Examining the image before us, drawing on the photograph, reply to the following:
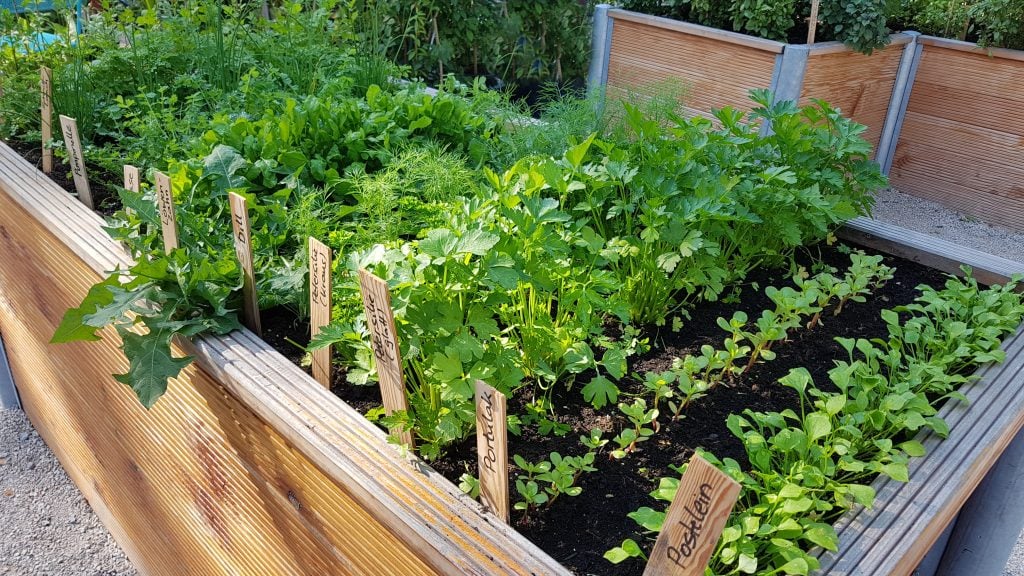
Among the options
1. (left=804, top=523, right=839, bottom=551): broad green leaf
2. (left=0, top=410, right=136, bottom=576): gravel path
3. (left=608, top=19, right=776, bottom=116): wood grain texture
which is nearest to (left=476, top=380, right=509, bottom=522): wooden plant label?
(left=804, top=523, right=839, bottom=551): broad green leaf

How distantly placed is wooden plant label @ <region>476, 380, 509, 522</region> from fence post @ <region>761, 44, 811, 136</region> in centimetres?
318

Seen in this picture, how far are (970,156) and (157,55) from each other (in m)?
4.26

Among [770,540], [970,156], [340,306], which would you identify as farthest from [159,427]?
[970,156]

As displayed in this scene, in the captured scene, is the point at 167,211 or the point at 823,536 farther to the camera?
the point at 167,211

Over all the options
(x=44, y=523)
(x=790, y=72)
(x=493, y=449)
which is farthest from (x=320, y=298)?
(x=790, y=72)

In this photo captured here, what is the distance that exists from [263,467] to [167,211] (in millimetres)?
541

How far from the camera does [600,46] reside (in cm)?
465

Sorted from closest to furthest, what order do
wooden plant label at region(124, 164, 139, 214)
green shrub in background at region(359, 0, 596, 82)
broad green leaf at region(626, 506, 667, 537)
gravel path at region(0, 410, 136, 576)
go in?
broad green leaf at region(626, 506, 667, 537), wooden plant label at region(124, 164, 139, 214), gravel path at region(0, 410, 136, 576), green shrub in background at region(359, 0, 596, 82)

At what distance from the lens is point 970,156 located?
437 centimetres

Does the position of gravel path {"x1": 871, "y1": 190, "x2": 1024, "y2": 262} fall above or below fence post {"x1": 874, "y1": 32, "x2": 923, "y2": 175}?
below

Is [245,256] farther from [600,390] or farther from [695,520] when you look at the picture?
[695,520]

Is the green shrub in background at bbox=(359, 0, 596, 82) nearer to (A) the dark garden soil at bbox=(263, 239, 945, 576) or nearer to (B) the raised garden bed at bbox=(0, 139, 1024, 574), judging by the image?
(B) the raised garden bed at bbox=(0, 139, 1024, 574)

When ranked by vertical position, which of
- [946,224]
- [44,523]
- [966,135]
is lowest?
[44,523]

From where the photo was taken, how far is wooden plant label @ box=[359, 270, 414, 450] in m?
1.11
